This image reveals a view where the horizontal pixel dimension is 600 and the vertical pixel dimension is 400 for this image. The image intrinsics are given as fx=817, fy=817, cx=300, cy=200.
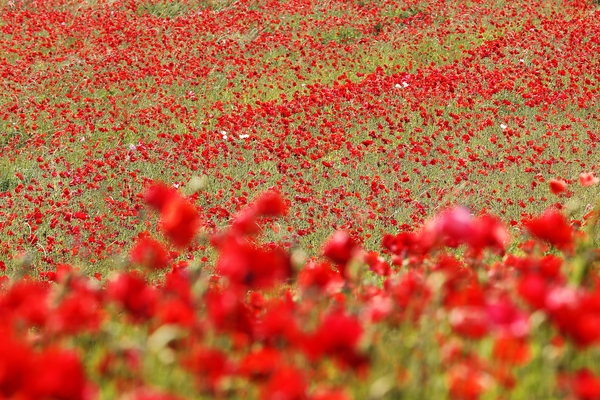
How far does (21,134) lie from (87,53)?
3756 mm

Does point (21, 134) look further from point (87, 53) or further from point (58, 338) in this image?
point (58, 338)

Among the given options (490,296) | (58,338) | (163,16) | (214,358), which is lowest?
(163,16)

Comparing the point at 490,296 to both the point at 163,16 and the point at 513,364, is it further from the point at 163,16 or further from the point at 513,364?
the point at 163,16

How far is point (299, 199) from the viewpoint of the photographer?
8.14 metres

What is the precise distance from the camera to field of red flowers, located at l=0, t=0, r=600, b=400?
6.65ft

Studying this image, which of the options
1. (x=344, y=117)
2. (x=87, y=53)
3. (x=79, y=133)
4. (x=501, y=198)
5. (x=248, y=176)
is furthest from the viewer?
(x=87, y=53)

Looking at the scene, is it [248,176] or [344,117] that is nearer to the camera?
[248,176]

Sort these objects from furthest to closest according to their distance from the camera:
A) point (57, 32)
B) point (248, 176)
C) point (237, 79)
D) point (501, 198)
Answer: point (57, 32)
point (237, 79)
point (248, 176)
point (501, 198)

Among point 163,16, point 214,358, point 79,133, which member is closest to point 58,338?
point 214,358

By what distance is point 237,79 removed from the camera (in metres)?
13.0

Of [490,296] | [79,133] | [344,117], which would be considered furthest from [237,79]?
[490,296]

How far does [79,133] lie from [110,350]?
28.5ft

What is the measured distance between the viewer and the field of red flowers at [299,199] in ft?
6.65

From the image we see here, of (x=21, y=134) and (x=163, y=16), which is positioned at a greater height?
(x=21, y=134)
